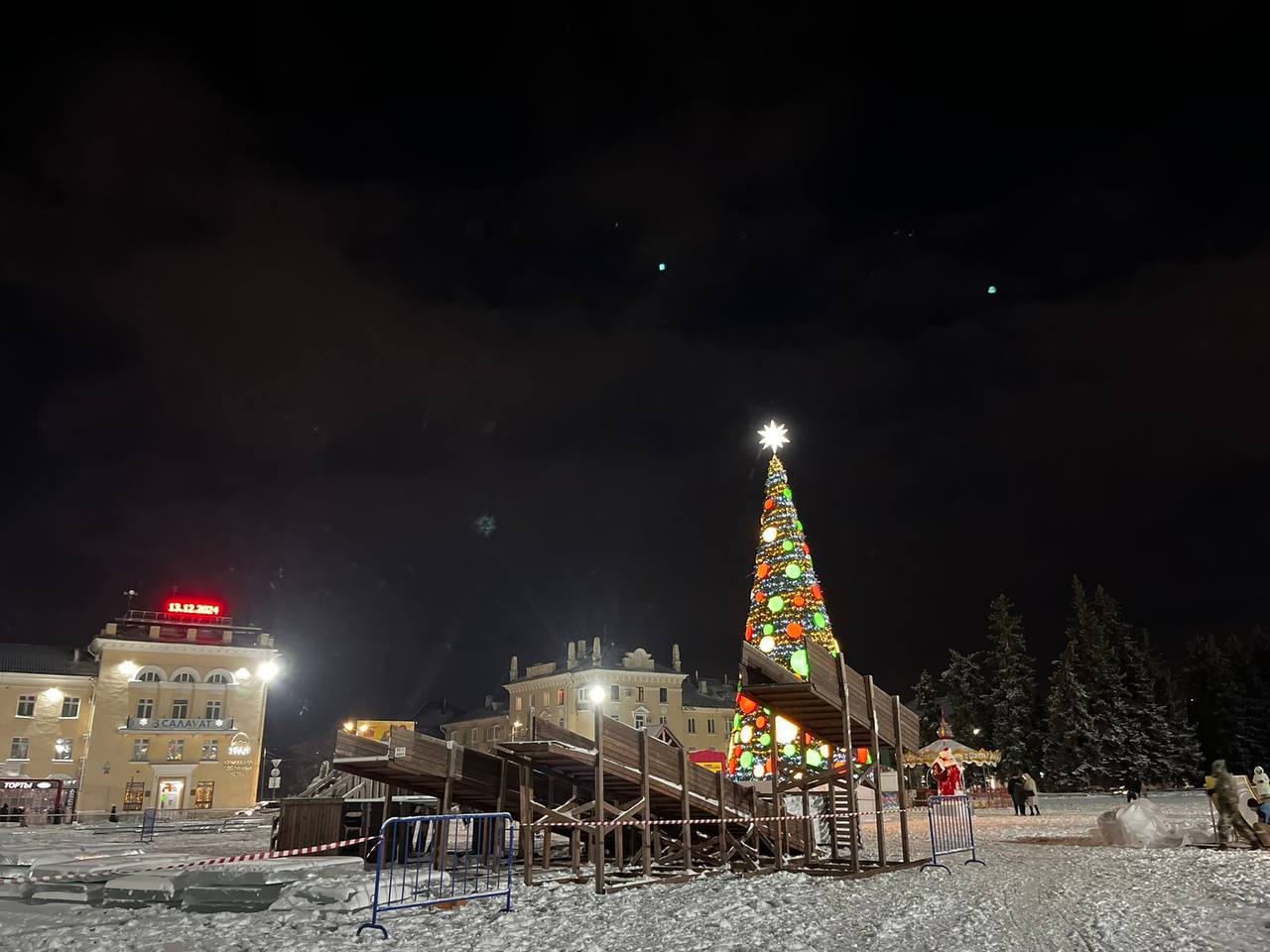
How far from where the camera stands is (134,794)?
47.7 metres

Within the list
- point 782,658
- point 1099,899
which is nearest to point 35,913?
point 1099,899

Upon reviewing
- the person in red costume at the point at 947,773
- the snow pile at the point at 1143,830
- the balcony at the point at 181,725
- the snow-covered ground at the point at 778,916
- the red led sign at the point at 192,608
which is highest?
the red led sign at the point at 192,608

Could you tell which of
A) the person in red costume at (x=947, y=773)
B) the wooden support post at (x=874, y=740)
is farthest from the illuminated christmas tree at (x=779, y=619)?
the wooden support post at (x=874, y=740)

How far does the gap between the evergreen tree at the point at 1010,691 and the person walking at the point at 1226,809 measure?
37.7m

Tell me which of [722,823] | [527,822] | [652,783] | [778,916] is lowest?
[778,916]

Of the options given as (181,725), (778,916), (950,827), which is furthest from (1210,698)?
(181,725)

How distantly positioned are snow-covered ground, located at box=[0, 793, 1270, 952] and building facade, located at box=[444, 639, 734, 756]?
2233 inches

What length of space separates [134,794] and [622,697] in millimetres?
35704

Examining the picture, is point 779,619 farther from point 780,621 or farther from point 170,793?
point 170,793

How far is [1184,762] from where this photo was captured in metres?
48.7

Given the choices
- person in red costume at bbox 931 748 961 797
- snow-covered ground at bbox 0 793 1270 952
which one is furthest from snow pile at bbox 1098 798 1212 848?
person in red costume at bbox 931 748 961 797

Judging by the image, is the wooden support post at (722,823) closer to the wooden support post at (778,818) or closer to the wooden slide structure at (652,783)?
the wooden slide structure at (652,783)

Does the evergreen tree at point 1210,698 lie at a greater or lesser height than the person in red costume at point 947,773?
greater

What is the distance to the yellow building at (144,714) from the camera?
4812 centimetres
